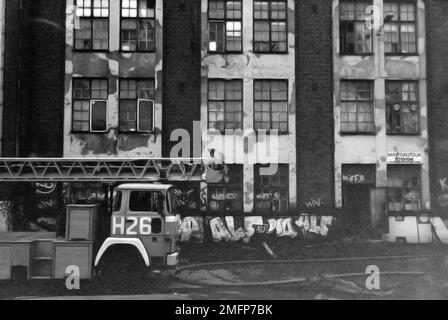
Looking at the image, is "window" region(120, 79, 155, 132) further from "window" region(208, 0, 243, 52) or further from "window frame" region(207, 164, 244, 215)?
"window" region(208, 0, 243, 52)

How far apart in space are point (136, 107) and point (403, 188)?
10.9 metres

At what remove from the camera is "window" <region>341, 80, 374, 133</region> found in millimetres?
17297

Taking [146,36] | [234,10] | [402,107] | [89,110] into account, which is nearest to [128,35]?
[146,36]

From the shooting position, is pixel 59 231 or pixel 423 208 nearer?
pixel 59 231

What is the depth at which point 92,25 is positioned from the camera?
16.7m

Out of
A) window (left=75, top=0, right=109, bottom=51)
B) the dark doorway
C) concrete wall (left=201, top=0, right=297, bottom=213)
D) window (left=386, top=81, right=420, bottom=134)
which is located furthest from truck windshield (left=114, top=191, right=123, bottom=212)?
window (left=386, top=81, right=420, bottom=134)

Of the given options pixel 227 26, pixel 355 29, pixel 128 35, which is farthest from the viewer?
pixel 355 29

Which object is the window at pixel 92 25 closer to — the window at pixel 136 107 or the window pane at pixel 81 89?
the window pane at pixel 81 89

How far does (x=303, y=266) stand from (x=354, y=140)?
6.64 metres

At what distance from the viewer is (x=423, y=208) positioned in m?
16.9

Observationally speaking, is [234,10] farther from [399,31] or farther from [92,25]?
[399,31]

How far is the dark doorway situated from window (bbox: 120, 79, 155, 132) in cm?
821

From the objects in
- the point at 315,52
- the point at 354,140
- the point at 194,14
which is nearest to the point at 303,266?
the point at 354,140

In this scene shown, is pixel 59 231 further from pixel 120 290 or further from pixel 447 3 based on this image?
pixel 447 3
